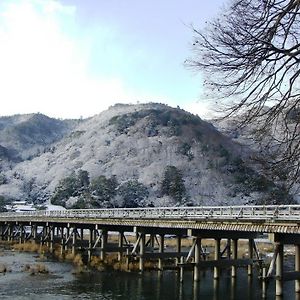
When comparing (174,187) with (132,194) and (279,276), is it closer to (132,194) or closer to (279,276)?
(132,194)

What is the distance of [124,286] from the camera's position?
25.5 m

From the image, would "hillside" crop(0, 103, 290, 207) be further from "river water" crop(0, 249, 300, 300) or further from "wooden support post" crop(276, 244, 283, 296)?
"wooden support post" crop(276, 244, 283, 296)

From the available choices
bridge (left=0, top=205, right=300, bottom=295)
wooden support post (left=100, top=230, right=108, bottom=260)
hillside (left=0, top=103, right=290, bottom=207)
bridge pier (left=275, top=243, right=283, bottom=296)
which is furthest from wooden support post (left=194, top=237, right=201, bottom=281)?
hillside (left=0, top=103, right=290, bottom=207)

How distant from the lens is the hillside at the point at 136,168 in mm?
98875

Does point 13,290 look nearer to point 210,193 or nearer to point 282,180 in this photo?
point 282,180

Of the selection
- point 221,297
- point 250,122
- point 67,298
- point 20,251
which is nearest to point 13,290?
point 67,298

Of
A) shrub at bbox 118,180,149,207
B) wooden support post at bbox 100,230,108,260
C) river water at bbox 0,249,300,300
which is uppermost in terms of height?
shrub at bbox 118,180,149,207

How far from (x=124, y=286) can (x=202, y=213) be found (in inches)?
230

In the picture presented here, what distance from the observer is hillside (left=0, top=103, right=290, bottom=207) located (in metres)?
98.9

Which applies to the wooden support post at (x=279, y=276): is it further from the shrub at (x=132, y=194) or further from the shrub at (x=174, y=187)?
the shrub at (x=174, y=187)

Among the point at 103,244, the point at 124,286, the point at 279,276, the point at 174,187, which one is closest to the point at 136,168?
the point at 174,187

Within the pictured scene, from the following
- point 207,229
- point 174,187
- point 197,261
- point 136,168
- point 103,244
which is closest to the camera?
point 197,261

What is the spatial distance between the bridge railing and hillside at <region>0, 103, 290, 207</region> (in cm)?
4249

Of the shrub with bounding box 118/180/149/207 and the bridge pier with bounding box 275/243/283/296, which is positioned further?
the shrub with bounding box 118/180/149/207
